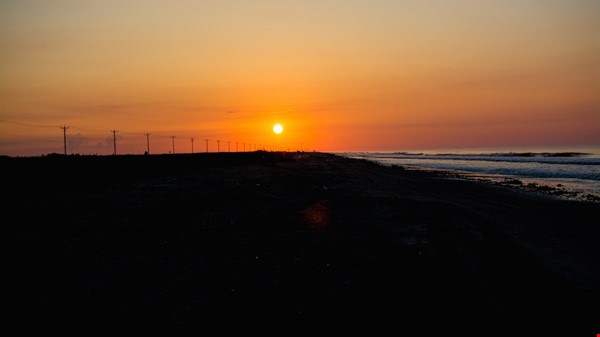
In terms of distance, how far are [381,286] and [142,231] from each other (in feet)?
27.6

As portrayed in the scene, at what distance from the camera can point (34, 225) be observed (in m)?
14.3

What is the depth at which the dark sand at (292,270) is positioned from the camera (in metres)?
7.54

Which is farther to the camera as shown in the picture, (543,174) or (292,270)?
(543,174)

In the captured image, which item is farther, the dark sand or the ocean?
the ocean

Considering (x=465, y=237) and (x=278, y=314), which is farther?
(x=465, y=237)

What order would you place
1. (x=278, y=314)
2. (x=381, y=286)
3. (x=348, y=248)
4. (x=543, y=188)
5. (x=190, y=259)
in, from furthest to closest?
1. (x=543, y=188)
2. (x=348, y=248)
3. (x=190, y=259)
4. (x=381, y=286)
5. (x=278, y=314)

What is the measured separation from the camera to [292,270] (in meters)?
10.4

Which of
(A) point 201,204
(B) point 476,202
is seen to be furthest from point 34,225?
(B) point 476,202

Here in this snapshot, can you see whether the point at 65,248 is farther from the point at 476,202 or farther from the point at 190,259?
the point at 476,202

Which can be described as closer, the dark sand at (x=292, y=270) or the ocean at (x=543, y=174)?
the dark sand at (x=292, y=270)

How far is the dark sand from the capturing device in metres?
7.54

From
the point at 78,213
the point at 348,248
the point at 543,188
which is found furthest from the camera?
the point at 543,188

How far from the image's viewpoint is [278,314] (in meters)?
7.82

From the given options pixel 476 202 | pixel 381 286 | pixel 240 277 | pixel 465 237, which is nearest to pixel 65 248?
pixel 240 277
